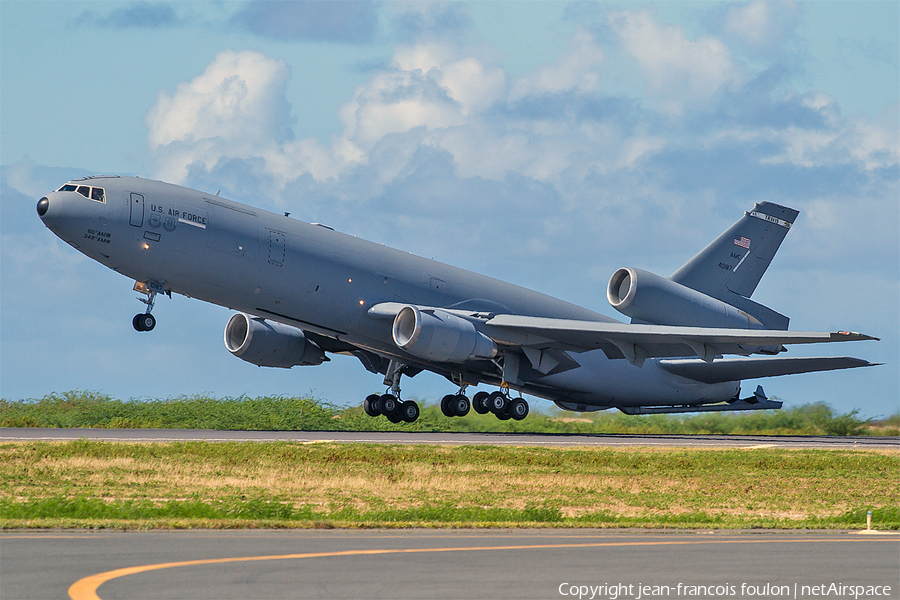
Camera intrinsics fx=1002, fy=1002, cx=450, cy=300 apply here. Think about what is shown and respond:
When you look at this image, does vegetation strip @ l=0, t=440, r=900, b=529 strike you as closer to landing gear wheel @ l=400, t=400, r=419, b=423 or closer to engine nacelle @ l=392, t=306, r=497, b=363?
engine nacelle @ l=392, t=306, r=497, b=363

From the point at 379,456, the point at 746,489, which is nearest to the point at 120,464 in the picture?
the point at 379,456

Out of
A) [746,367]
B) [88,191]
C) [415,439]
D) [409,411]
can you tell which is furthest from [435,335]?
[746,367]

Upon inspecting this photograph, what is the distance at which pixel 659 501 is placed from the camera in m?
21.2

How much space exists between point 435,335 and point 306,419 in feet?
43.7

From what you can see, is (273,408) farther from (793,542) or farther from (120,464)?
(793,542)

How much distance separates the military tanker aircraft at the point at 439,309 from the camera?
98.7 feet

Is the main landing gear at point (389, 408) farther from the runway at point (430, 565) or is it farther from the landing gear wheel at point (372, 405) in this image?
the runway at point (430, 565)

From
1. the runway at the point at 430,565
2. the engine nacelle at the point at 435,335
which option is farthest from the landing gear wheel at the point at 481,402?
the runway at the point at 430,565

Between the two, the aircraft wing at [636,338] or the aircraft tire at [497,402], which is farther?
the aircraft tire at [497,402]

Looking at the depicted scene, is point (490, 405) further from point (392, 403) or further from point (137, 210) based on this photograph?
point (137, 210)

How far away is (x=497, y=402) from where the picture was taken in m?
37.7

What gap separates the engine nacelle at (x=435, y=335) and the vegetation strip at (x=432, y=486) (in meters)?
4.81

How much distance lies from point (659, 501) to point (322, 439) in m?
13.4

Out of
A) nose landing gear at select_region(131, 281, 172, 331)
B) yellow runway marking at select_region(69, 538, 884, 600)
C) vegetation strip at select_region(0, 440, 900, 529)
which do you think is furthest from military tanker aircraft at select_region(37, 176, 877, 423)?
yellow runway marking at select_region(69, 538, 884, 600)
